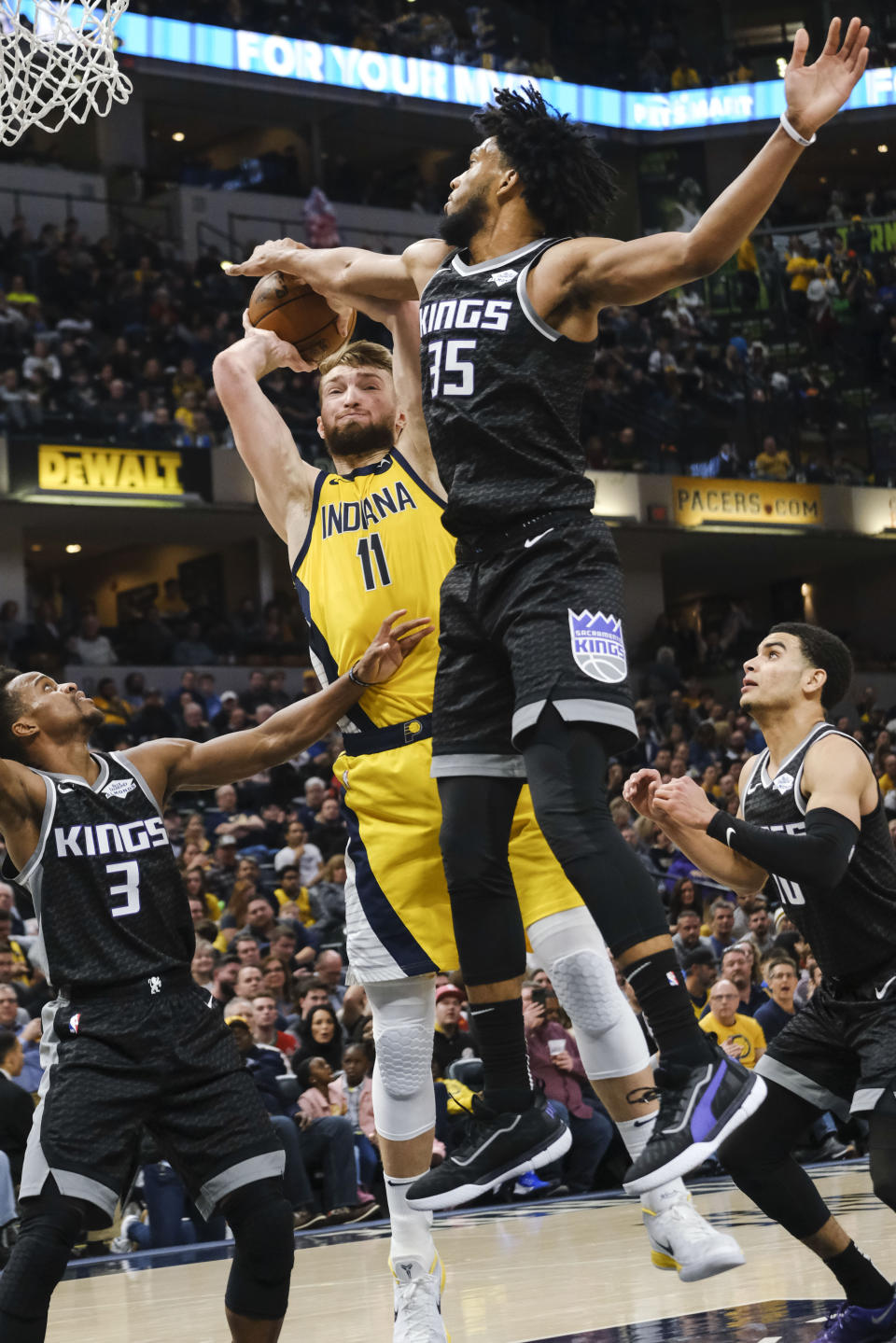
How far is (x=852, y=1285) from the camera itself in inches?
189

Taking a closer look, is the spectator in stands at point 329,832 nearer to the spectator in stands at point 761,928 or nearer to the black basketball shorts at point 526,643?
the spectator in stands at point 761,928

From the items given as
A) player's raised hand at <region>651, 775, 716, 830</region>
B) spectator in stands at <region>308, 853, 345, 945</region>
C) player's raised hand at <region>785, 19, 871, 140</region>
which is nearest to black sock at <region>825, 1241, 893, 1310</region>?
player's raised hand at <region>651, 775, 716, 830</region>

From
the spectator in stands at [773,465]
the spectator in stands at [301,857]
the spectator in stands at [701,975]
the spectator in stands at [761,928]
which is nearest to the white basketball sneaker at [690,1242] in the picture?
the spectator in stands at [701,975]

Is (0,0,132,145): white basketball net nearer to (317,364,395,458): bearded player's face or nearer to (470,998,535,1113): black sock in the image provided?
(317,364,395,458): bearded player's face

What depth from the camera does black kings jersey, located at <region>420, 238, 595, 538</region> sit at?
3812mm

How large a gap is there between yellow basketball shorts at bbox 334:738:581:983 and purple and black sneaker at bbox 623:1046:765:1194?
1186mm

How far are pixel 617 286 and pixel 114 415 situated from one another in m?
16.8

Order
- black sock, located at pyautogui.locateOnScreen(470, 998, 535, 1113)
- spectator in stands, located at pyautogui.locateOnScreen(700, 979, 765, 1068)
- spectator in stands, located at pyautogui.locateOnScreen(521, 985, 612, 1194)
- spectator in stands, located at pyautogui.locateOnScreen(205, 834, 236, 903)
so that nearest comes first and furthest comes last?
1. black sock, located at pyautogui.locateOnScreen(470, 998, 535, 1113)
2. spectator in stands, located at pyautogui.locateOnScreen(521, 985, 612, 1194)
3. spectator in stands, located at pyautogui.locateOnScreen(700, 979, 765, 1068)
4. spectator in stands, located at pyautogui.locateOnScreen(205, 834, 236, 903)

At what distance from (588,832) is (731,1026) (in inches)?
298

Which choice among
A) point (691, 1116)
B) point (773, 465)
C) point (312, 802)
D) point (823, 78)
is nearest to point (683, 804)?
point (691, 1116)

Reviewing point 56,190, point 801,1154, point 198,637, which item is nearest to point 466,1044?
point 801,1154

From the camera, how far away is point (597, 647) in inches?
145

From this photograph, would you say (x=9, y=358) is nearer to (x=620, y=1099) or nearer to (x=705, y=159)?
(x=705, y=159)

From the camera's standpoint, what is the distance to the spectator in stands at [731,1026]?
34.7 feet
